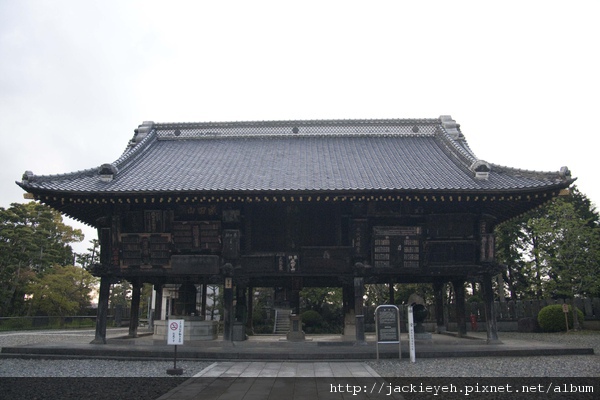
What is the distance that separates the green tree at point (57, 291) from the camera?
37719 millimetres

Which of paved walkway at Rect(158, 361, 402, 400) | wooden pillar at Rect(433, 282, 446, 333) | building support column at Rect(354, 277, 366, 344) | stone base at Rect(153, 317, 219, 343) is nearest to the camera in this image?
paved walkway at Rect(158, 361, 402, 400)

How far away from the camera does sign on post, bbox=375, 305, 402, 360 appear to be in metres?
14.5

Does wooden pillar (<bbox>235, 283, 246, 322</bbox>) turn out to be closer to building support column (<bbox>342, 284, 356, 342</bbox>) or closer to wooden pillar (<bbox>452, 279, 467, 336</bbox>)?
building support column (<bbox>342, 284, 356, 342</bbox>)

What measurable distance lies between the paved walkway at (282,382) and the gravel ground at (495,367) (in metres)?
0.95

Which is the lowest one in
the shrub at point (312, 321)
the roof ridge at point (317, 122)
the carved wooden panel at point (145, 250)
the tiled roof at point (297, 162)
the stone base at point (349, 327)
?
the shrub at point (312, 321)

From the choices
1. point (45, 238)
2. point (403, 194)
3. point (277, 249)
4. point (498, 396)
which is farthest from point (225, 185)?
point (45, 238)

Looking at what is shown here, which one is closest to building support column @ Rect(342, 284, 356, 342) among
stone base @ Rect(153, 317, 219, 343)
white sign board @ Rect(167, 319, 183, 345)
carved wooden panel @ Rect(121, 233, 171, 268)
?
stone base @ Rect(153, 317, 219, 343)

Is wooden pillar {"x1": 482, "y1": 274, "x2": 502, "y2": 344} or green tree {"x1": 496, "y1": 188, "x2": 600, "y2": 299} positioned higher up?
green tree {"x1": 496, "y1": 188, "x2": 600, "y2": 299}

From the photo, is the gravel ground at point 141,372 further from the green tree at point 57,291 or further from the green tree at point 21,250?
the green tree at point 21,250

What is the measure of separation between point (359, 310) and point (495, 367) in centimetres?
557

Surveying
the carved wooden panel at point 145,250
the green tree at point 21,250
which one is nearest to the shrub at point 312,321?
the carved wooden panel at point 145,250

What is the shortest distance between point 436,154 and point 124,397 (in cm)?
1792

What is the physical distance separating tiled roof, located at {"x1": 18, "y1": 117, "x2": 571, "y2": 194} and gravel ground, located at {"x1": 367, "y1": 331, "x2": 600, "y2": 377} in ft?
20.1

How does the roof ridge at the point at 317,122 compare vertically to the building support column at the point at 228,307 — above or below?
above
